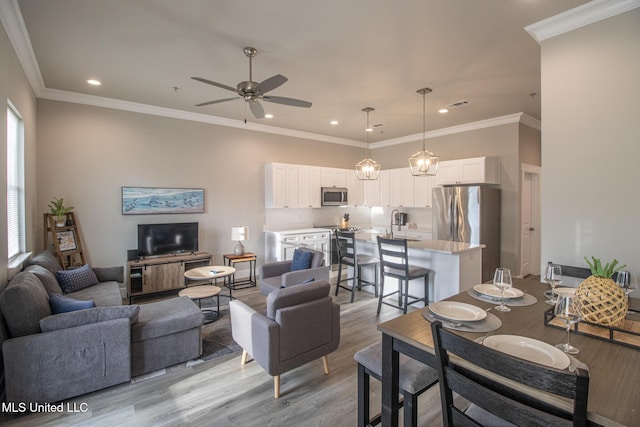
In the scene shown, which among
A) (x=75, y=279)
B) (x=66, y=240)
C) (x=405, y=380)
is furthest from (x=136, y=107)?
(x=405, y=380)

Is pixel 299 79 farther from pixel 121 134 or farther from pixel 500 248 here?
pixel 500 248

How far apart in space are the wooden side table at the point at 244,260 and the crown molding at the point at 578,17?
490 centimetres

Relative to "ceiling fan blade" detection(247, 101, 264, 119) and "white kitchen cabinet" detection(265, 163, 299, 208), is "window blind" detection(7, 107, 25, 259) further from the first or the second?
"white kitchen cabinet" detection(265, 163, 299, 208)

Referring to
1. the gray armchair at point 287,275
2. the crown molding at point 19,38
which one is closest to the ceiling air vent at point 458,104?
the gray armchair at point 287,275

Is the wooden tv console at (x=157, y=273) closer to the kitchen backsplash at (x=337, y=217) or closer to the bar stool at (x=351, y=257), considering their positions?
the kitchen backsplash at (x=337, y=217)

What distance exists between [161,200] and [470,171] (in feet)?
18.2

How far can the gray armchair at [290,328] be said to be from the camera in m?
2.44

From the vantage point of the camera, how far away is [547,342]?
1409mm

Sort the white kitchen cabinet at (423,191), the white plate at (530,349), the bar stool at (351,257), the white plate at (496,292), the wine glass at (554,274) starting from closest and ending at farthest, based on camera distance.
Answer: the white plate at (530,349)
the wine glass at (554,274)
the white plate at (496,292)
the bar stool at (351,257)
the white kitchen cabinet at (423,191)

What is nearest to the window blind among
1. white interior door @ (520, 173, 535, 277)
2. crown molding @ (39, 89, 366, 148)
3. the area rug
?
crown molding @ (39, 89, 366, 148)

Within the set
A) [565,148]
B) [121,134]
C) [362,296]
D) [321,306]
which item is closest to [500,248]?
[362,296]

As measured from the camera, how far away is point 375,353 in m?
1.92

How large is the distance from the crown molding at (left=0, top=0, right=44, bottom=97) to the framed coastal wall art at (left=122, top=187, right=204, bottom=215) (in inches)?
72.1

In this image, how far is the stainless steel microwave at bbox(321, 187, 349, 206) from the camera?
7082mm
